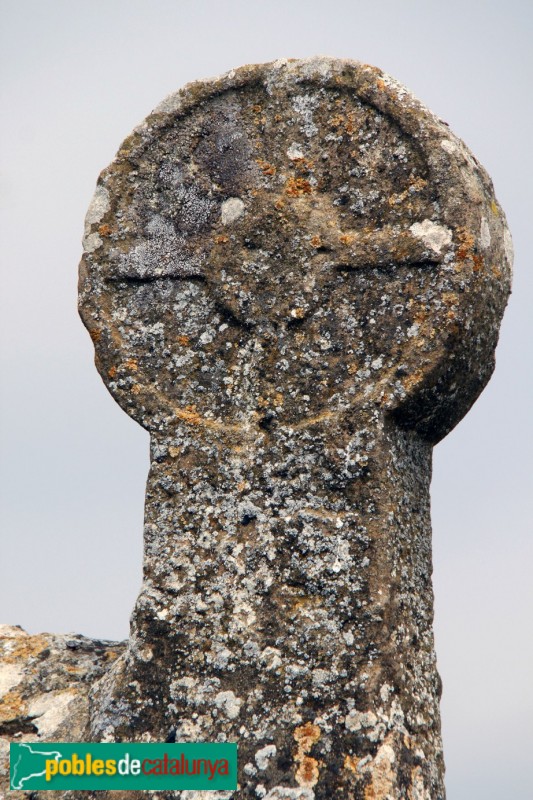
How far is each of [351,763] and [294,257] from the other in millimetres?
2077

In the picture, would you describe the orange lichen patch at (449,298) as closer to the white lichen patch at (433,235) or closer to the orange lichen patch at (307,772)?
the white lichen patch at (433,235)

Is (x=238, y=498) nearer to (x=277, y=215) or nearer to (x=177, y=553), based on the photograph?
(x=177, y=553)

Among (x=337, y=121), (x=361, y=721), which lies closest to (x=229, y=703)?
(x=361, y=721)

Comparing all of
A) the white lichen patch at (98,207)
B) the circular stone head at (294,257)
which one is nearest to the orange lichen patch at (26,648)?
the circular stone head at (294,257)

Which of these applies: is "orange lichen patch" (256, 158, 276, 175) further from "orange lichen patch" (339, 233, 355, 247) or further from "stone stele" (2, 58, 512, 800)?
"orange lichen patch" (339, 233, 355, 247)

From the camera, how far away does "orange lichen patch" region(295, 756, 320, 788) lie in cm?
549

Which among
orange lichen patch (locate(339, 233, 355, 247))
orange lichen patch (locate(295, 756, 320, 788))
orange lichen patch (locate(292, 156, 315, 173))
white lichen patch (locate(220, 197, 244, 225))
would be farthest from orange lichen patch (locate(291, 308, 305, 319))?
orange lichen patch (locate(295, 756, 320, 788))

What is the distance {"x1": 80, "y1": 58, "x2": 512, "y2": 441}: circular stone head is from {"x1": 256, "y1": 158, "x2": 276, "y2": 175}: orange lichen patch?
14 millimetres

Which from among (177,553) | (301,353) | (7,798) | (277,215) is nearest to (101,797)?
(7,798)

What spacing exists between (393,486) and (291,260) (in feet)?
3.47

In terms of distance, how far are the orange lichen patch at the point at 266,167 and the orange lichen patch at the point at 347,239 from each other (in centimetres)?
45

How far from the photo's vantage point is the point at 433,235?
5.90 m

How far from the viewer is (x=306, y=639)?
5672 millimetres

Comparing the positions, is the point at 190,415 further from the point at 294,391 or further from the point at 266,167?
the point at 266,167
